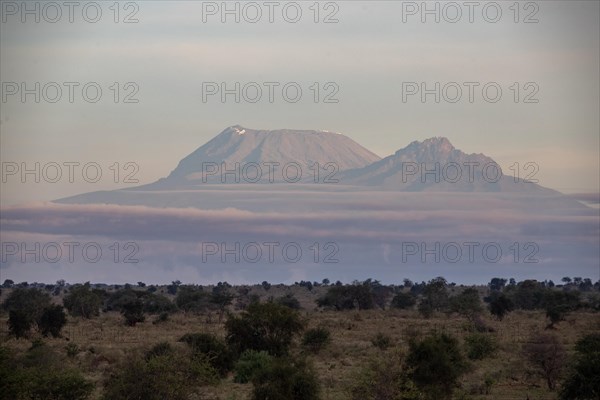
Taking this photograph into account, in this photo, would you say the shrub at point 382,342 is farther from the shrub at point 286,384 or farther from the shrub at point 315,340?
the shrub at point 286,384

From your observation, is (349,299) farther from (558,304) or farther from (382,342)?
(382,342)

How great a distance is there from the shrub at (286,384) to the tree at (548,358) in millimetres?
14953

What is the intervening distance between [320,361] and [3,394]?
27378mm

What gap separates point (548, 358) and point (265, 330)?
18.1 meters

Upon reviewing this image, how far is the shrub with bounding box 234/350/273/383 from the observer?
5734 cm

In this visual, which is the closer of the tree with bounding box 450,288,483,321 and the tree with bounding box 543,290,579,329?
the tree with bounding box 543,290,579,329

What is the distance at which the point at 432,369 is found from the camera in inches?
2052

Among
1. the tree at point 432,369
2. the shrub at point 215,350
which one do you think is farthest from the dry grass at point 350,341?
the tree at point 432,369

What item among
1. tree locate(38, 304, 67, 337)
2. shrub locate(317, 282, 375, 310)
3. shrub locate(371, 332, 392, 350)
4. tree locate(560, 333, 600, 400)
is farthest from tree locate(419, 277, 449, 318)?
tree locate(560, 333, 600, 400)

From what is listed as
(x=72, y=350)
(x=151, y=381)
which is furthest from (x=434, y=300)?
(x=151, y=381)

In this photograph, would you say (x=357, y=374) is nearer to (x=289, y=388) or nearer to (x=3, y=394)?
(x=289, y=388)

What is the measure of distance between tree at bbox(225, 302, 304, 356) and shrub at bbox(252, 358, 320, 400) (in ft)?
51.5

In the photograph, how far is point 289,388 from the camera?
46.9 m

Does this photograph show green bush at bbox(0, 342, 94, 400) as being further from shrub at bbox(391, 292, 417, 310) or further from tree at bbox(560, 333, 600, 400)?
shrub at bbox(391, 292, 417, 310)
